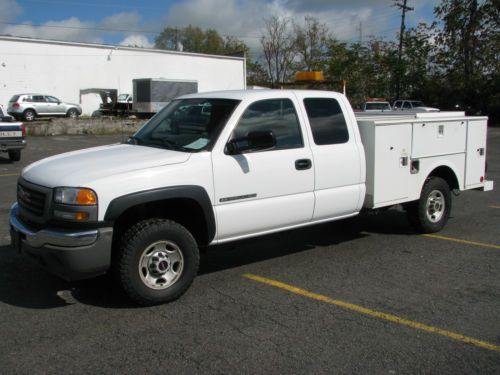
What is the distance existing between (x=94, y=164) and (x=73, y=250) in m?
0.85

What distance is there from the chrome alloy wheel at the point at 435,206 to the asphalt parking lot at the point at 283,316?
0.57 metres

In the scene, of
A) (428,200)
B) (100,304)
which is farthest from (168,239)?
(428,200)

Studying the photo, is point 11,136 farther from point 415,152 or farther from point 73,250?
point 73,250

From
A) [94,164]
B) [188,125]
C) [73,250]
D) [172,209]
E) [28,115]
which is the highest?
[28,115]

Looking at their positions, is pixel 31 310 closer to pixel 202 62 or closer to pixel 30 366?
pixel 30 366

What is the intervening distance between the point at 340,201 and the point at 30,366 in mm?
3566

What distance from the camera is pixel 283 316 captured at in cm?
452

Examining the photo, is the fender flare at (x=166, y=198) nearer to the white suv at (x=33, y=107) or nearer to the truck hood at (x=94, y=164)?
the truck hood at (x=94, y=164)

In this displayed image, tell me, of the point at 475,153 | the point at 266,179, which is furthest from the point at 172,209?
the point at 475,153

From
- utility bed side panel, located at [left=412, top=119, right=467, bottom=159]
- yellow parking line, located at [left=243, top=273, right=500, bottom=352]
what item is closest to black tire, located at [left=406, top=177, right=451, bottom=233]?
Answer: utility bed side panel, located at [left=412, top=119, right=467, bottom=159]

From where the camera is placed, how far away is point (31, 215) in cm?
468

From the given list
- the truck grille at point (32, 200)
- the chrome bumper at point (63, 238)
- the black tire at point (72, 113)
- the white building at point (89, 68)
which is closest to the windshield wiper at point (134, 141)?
the truck grille at point (32, 200)

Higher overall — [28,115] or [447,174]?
[28,115]

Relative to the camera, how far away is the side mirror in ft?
16.5
